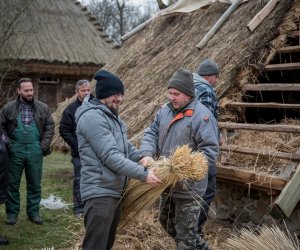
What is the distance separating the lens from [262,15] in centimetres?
639

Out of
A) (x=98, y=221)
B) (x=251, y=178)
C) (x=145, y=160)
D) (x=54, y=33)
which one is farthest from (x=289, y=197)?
(x=54, y=33)

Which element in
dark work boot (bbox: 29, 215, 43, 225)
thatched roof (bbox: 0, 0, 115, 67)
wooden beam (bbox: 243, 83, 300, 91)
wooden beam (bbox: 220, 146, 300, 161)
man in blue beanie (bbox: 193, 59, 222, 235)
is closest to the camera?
man in blue beanie (bbox: 193, 59, 222, 235)

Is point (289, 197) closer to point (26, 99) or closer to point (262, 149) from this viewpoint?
point (262, 149)

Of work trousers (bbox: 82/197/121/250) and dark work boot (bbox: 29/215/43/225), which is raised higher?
work trousers (bbox: 82/197/121/250)

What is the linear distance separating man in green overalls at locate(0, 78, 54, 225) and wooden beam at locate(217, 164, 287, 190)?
2215mm

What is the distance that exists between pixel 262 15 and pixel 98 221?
4.09 metres

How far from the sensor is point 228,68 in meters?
5.96

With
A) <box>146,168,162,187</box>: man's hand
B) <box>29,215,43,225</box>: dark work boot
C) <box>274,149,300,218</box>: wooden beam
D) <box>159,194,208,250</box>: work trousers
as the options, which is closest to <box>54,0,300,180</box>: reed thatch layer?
<box>274,149,300,218</box>: wooden beam

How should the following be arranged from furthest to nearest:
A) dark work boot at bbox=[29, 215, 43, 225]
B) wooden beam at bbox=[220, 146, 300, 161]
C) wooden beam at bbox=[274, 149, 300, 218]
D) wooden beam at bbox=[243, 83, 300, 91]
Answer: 1. dark work boot at bbox=[29, 215, 43, 225]
2. wooden beam at bbox=[243, 83, 300, 91]
3. wooden beam at bbox=[220, 146, 300, 161]
4. wooden beam at bbox=[274, 149, 300, 218]

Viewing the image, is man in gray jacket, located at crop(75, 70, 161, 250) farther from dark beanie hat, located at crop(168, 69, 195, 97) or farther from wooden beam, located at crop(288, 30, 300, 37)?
wooden beam, located at crop(288, 30, 300, 37)

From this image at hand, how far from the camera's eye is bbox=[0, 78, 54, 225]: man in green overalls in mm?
5707

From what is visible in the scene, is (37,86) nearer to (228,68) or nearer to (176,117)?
(228,68)

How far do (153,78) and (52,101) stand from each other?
461 inches

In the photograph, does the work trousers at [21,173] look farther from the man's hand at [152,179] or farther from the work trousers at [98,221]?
the man's hand at [152,179]
